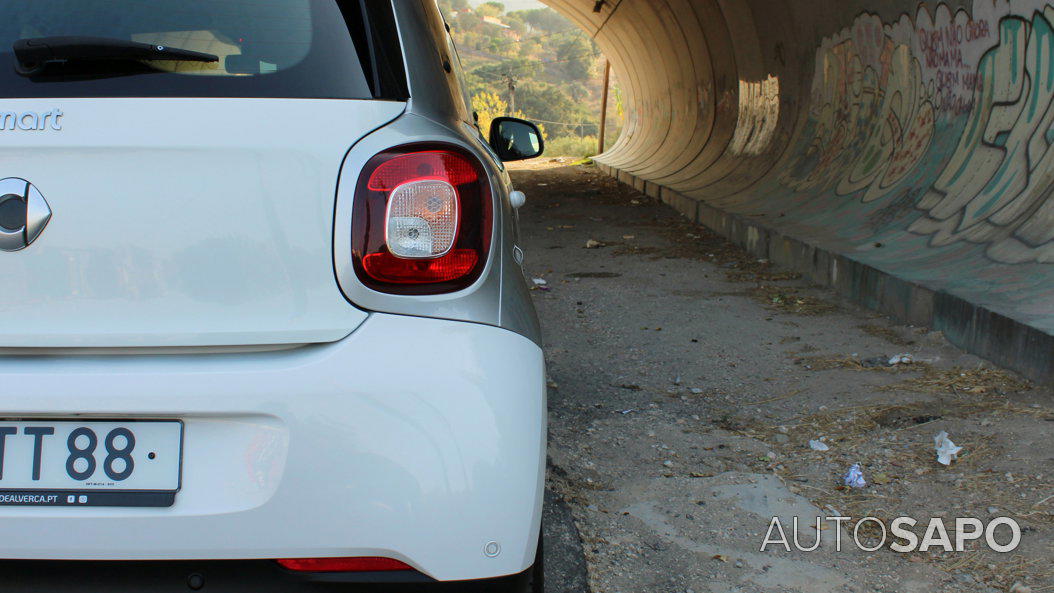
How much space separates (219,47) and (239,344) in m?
0.58

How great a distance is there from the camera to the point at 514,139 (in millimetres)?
3600

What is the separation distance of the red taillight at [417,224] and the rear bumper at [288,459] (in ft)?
0.47

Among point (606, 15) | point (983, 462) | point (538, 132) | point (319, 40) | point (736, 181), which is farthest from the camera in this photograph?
point (606, 15)

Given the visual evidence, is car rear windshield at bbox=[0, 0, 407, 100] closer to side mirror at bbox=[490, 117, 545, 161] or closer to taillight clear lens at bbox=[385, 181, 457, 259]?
taillight clear lens at bbox=[385, 181, 457, 259]

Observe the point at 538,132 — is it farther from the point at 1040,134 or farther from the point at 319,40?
the point at 1040,134

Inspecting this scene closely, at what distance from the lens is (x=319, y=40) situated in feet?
5.73

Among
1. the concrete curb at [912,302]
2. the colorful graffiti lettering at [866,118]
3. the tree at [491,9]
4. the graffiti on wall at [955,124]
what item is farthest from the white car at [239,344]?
the tree at [491,9]

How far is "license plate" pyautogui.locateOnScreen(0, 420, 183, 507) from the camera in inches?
59.6

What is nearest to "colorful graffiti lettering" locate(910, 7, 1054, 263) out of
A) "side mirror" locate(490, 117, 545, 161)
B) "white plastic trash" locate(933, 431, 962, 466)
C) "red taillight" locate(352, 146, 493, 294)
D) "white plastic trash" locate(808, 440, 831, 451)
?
"white plastic trash" locate(933, 431, 962, 466)

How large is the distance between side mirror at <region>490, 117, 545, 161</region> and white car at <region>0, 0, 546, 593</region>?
192cm

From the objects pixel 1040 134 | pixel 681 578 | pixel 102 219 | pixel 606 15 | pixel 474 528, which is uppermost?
pixel 606 15

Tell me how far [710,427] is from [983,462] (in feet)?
3.38

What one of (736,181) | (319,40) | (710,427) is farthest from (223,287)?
(736,181)

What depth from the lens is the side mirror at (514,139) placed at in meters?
3.58
